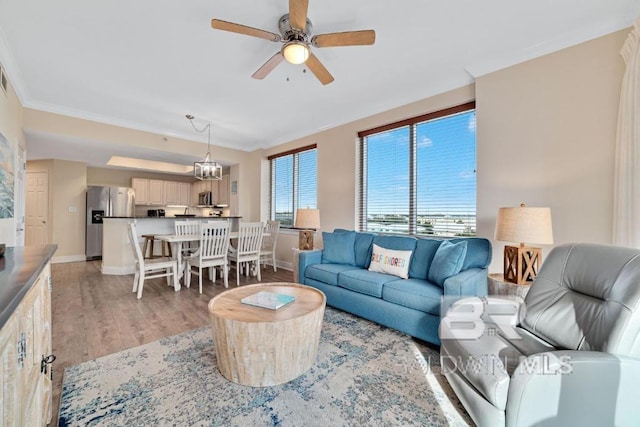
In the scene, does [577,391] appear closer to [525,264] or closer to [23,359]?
[525,264]

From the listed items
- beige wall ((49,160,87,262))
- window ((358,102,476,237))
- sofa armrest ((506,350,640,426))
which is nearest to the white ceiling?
window ((358,102,476,237))

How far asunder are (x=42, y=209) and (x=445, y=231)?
839cm

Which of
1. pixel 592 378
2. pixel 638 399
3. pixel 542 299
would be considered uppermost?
pixel 542 299

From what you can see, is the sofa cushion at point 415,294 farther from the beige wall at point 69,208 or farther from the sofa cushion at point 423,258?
the beige wall at point 69,208

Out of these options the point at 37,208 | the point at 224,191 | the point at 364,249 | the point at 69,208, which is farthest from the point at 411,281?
the point at 37,208

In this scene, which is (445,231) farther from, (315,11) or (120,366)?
(120,366)

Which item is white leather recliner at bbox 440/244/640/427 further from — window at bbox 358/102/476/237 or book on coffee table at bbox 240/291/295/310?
window at bbox 358/102/476/237

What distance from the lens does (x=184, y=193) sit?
840 centimetres

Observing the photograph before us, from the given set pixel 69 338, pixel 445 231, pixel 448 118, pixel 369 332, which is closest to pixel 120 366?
pixel 69 338

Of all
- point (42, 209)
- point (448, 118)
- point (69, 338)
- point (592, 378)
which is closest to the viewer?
point (592, 378)

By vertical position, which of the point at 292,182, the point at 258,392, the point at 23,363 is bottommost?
the point at 258,392

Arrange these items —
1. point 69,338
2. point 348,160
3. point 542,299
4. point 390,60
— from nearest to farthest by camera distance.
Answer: point 542,299 → point 69,338 → point 390,60 → point 348,160

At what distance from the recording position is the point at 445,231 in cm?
339

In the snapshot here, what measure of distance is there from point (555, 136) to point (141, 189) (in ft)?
28.5
